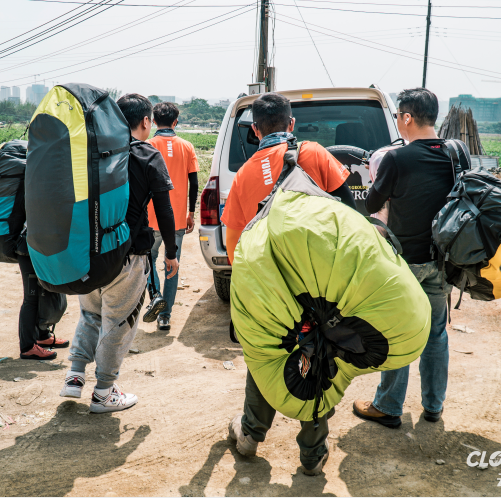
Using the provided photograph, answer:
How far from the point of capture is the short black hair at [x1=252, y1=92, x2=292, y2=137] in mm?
2652

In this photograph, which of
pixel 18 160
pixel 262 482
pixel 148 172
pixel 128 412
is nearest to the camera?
pixel 262 482

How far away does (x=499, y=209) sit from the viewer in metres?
2.43

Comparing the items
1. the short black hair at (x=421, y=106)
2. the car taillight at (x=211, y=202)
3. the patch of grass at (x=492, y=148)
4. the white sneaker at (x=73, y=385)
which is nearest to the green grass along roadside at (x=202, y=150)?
the patch of grass at (x=492, y=148)

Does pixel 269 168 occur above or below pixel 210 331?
above

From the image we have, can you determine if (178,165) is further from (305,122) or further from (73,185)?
(73,185)

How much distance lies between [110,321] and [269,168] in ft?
4.56

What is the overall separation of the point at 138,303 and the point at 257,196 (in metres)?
1.10

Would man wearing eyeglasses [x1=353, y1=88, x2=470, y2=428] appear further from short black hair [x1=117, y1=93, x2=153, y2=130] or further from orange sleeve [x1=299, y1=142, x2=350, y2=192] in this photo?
→ short black hair [x1=117, y1=93, x2=153, y2=130]

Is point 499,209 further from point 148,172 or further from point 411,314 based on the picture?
point 148,172

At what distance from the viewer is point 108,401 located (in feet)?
10.1

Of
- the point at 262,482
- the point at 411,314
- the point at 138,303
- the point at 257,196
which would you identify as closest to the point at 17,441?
the point at 138,303

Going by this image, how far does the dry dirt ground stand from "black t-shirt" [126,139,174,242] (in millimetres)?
1274

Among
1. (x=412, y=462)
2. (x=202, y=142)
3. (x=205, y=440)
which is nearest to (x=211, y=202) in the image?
(x=205, y=440)

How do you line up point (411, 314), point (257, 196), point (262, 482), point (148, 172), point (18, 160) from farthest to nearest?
point (18, 160), point (148, 172), point (257, 196), point (262, 482), point (411, 314)
